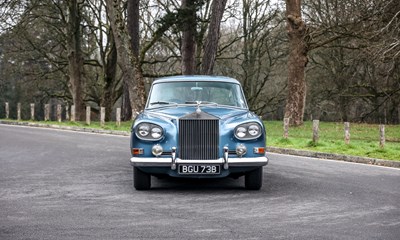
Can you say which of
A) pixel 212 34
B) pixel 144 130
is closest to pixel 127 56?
pixel 212 34

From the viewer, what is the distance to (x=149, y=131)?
805 centimetres

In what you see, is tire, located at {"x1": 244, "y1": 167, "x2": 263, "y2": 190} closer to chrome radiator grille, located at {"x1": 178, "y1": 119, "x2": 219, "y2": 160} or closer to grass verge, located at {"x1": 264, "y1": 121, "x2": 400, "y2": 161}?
chrome radiator grille, located at {"x1": 178, "y1": 119, "x2": 219, "y2": 160}

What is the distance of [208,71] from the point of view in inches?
920

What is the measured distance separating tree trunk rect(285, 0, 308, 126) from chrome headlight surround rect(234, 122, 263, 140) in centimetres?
1812

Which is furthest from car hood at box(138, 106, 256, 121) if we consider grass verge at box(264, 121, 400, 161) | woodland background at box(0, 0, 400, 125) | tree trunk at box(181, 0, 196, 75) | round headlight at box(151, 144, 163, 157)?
tree trunk at box(181, 0, 196, 75)

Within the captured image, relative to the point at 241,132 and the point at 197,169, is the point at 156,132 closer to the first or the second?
the point at 197,169

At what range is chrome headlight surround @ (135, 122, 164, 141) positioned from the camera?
798 cm

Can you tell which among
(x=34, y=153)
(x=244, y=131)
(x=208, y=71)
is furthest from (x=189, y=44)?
(x=244, y=131)

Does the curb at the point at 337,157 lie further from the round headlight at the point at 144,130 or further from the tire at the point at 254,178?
the round headlight at the point at 144,130

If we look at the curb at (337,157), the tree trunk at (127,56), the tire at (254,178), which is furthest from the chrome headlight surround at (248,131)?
the tree trunk at (127,56)

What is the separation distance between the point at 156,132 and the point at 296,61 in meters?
19.1

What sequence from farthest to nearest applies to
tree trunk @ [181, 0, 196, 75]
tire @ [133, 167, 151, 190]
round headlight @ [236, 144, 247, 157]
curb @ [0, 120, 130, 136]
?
tree trunk @ [181, 0, 196, 75], curb @ [0, 120, 130, 136], tire @ [133, 167, 151, 190], round headlight @ [236, 144, 247, 157]

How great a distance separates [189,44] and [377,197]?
67.4 feet

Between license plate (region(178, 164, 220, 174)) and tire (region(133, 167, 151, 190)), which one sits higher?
license plate (region(178, 164, 220, 174))
